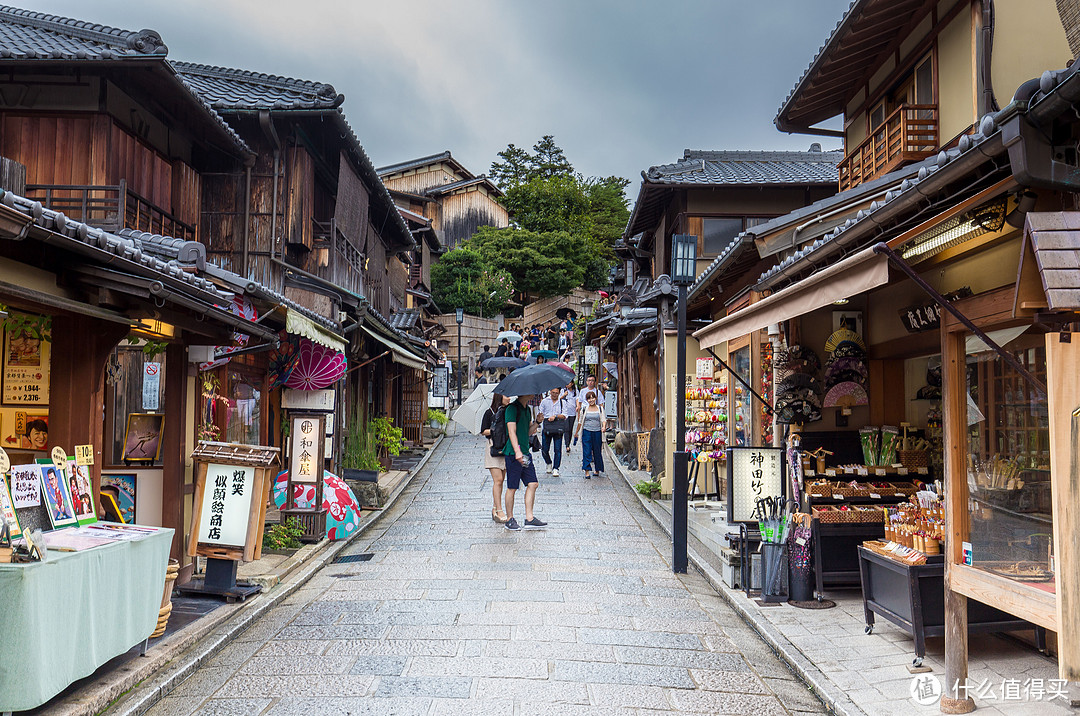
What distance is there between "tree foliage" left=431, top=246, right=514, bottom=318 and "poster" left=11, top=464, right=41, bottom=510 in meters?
41.9

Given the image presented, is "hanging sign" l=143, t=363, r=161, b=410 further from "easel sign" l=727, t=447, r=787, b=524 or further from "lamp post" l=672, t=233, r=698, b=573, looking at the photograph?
"easel sign" l=727, t=447, r=787, b=524

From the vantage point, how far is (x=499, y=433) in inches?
493

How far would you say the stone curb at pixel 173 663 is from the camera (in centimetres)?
523

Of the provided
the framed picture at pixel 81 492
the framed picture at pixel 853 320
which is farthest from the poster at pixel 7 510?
the framed picture at pixel 853 320

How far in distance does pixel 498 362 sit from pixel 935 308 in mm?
13955

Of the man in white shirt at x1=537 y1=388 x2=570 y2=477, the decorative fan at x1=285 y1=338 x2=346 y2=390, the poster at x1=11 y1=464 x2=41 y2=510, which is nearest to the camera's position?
the poster at x1=11 y1=464 x2=41 y2=510

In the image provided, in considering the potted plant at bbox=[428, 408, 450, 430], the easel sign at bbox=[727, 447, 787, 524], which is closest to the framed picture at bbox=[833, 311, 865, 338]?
the easel sign at bbox=[727, 447, 787, 524]

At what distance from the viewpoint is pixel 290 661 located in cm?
647

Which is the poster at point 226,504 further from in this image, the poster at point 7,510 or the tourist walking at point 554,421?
the tourist walking at point 554,421

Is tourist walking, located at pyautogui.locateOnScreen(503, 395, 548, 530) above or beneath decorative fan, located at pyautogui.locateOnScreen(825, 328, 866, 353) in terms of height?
beneath

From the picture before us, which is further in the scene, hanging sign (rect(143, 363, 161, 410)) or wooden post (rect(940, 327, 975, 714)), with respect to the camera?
hanging sign (rect(143, 363, 161, 410))

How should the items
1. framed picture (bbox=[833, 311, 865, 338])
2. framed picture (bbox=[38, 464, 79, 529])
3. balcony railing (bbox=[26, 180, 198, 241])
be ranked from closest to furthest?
framed picture (bbox=[38, 464, 79, 529]) < framed picture (bbox=[833, 311, 865, 338]) < balcony railing (bbox=[26, 180, 198, 241])

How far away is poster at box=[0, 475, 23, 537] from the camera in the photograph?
5227mm

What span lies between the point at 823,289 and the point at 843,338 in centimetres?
419
